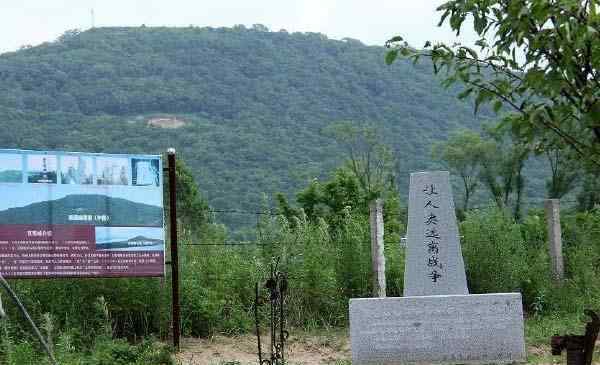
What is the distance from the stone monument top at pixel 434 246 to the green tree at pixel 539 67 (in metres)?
5.97

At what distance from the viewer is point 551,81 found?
3057 mm

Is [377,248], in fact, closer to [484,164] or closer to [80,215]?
[80,215]

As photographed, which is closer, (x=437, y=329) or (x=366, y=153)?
(x=437, y=329)

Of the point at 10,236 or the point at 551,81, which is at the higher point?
the point at 551,81

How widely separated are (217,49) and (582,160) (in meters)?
66.2

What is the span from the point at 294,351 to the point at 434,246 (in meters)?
1.93

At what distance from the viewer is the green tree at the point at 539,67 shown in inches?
118

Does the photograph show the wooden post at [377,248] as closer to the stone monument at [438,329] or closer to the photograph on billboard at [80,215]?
the stone monument at [438,329]

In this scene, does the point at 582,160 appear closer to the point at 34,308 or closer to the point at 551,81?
the point at 551,81

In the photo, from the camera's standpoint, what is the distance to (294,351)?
9852 mm

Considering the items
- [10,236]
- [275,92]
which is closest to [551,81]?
[10,236]

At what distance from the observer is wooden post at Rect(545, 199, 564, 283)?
12.7 metres

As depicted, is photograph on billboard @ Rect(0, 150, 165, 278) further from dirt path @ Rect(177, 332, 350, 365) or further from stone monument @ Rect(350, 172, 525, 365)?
stone monument @ Rect(350, 172, 525, 365)

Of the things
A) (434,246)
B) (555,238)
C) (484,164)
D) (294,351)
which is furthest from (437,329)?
(484,164)
